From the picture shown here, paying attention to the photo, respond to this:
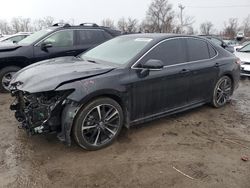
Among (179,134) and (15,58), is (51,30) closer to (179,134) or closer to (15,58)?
(15,58)

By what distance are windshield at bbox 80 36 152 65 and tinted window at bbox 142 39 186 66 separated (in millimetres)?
199

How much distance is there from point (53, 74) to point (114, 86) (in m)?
0.87

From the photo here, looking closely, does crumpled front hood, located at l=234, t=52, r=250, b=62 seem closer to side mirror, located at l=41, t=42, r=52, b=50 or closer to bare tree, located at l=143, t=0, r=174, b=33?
side mirror, located at l=41, t=42, r=52, b=50

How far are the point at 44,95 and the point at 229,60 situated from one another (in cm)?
400

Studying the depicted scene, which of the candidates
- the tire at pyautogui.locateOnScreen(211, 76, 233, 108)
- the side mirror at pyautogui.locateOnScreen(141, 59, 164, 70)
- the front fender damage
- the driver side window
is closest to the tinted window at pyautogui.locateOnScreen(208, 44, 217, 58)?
the tire at pyautogui.locateOnScreen(211, 76, 233, 108)

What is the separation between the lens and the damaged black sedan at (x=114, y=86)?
11.9ft

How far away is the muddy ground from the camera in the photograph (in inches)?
127

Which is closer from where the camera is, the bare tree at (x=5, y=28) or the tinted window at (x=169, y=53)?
the tinted window at (x=169, y=53)

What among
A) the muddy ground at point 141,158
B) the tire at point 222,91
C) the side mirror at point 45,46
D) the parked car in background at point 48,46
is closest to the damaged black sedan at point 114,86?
the tire at point 222,91

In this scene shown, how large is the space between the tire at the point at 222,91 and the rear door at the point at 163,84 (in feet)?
3.36

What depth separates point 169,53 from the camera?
4727 millimetres

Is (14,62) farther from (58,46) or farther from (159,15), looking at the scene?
(159,15)

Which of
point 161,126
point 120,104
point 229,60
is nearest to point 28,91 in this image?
point 120,104

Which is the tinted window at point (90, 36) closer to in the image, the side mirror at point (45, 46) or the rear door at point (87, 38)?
the rear door at point (87, 38)
